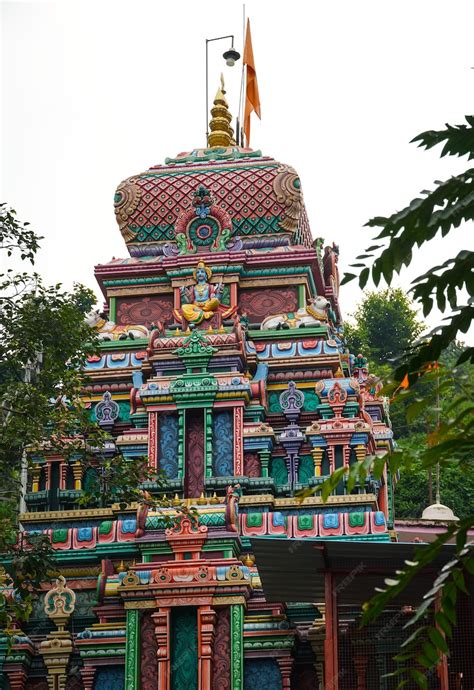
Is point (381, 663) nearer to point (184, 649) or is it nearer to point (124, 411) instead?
point (184, 649)

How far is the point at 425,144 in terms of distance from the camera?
6.35 metres

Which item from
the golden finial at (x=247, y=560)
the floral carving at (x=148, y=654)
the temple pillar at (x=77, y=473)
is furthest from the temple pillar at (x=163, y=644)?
the temple pillar at (x=77, y=473)

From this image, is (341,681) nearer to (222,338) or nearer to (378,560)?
(378,560)

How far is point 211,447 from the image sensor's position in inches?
781

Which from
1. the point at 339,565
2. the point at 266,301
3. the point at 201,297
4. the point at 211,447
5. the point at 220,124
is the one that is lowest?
the point at 339,565

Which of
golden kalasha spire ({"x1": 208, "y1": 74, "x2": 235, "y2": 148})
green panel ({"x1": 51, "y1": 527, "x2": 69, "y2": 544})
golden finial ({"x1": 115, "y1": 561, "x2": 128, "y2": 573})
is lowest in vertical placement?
golden finial ({"x1": 115, "y1": 561, "x2": 128, "y2": 573})

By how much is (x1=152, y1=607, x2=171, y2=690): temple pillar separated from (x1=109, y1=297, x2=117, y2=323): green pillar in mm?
7164

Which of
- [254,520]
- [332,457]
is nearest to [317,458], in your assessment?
[332,457]

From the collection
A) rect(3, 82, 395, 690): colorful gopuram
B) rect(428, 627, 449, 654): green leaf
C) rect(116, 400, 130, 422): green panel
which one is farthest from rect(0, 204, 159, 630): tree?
rect(428, 627, 449, 654): green leaf

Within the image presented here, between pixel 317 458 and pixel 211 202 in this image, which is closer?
pixel 317 458

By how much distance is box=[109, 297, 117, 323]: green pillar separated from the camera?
22.8 meters

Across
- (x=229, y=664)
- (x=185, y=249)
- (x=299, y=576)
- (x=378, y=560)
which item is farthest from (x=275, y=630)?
(x=185, y=249)

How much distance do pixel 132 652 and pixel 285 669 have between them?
197cm

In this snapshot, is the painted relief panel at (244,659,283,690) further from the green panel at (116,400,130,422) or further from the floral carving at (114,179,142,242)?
the floral carving at (114,179,142,242)
